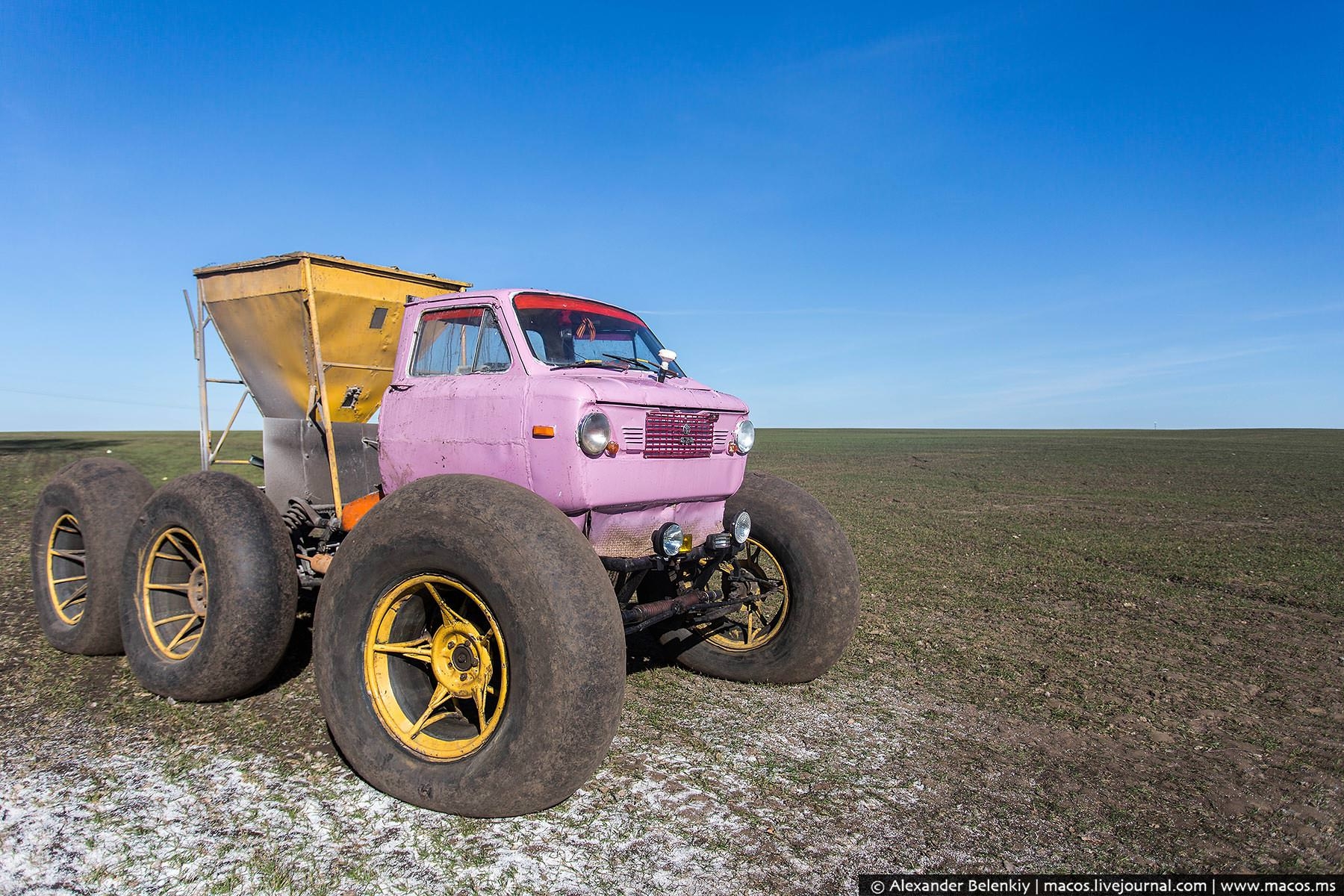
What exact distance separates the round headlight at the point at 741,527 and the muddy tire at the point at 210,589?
298 centimetres

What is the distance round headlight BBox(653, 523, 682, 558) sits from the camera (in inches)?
189

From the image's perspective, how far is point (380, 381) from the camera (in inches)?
264

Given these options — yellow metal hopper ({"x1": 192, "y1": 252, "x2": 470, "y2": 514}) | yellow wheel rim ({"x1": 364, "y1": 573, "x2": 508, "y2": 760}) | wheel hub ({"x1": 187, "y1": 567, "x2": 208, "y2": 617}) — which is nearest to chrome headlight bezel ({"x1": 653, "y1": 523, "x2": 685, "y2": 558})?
yellow wheel rim ({"x1": 364, "y1": 573, "x2": 508, "y2": 760})

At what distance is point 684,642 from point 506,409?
2635 mm

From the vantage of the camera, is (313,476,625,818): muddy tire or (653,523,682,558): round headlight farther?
(653,523,682,558): round headlight

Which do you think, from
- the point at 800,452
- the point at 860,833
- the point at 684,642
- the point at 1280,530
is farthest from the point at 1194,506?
the point at 800,452

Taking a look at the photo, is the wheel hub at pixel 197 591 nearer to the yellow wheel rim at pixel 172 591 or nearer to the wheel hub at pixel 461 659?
the yellow wheel rim at pixel 172 591

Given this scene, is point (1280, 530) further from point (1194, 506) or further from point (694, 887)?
point (694, 887)

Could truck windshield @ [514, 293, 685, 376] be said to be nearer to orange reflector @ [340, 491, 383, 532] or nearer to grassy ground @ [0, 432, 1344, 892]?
orange reflector @ [340, 491, 383, 532]

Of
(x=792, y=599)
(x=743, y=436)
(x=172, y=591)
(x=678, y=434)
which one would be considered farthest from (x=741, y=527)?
(x=172, y=591)

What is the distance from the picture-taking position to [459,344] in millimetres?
5262

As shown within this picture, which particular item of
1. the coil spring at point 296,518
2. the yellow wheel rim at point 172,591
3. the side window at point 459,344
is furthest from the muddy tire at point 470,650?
the coil spring at point 296,518

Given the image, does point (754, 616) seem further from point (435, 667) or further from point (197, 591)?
point (197, 591)

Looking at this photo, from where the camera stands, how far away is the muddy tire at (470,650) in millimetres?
3570
